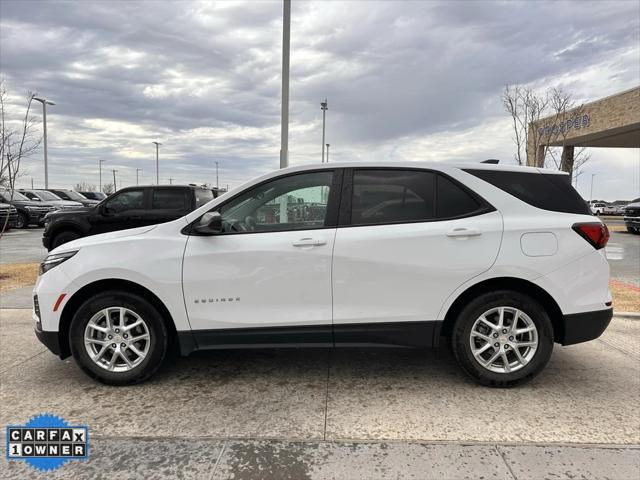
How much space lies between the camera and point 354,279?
11.4 ft

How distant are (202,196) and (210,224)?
6983 millimetres

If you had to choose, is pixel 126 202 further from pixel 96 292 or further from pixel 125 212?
pixel 96 292

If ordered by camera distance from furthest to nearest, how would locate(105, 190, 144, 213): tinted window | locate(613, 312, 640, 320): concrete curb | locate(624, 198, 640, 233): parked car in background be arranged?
locate(624, 198, 640, 233): parked car in background < locate(105, 190, 144, 213): tinted window < locate(613, 312, 640, 320): concrete curb

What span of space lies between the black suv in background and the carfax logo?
6842mm

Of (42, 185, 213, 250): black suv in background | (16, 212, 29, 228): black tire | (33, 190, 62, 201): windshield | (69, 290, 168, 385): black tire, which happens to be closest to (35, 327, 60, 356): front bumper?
(69, 290, 168, 385): black tire

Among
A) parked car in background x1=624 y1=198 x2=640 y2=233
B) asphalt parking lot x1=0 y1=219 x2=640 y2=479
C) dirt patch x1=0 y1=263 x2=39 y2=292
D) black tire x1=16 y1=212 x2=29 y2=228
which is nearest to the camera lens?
asphalt parking lot x1=0 y1=219 x2=640 y2=479

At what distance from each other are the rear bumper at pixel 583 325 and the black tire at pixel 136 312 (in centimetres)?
313

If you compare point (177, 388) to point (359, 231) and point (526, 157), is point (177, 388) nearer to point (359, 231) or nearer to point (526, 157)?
point (359, 231)

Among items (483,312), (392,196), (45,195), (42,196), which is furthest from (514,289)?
(45,195)

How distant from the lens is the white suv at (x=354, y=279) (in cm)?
348

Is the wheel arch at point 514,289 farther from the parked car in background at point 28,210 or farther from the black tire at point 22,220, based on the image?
the black tire at point 22,220

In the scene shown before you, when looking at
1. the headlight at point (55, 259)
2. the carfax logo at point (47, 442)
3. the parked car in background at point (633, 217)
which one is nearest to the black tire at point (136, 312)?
the headlight at point (55, 259)

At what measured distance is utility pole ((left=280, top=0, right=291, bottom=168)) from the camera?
9367 millimetres

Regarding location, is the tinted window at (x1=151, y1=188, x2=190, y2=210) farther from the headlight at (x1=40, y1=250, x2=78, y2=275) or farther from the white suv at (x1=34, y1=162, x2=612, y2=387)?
the white suv at (x1=34, y1=162, x2=612, y2=387)
